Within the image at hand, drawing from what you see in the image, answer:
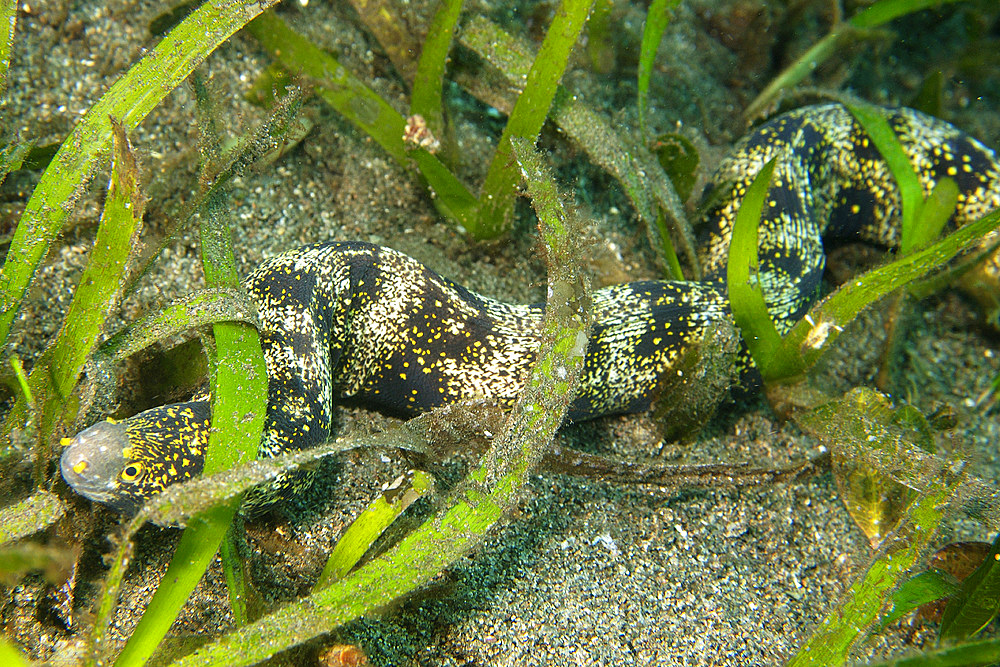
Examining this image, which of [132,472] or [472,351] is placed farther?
[472,351]

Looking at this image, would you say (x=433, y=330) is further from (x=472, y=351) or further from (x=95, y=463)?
(x=95, y=463)

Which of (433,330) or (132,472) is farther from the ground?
(433,330)

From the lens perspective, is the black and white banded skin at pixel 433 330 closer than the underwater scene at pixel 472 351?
No

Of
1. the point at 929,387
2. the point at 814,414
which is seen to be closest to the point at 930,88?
the point at 929,387

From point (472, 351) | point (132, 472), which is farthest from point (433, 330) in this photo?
point (132, 472)

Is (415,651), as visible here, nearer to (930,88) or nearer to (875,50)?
(930,88)
